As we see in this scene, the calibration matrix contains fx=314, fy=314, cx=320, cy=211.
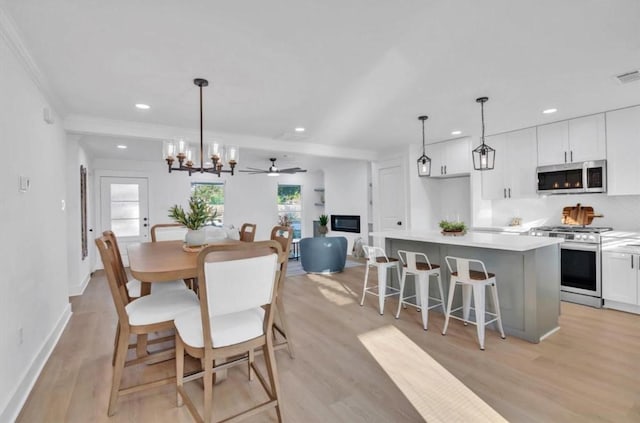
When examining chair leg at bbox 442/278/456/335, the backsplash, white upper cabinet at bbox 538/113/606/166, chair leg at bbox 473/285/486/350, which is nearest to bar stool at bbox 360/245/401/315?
chair leg at bbox 442/278/456/335

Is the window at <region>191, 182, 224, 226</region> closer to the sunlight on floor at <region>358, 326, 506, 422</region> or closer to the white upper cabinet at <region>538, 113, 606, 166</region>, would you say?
the sunlight on floor at <region>358, 326, 506, 422</region>

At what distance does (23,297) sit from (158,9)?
7.23 feet

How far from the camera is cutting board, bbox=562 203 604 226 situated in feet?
13.9

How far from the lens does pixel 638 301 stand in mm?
3506

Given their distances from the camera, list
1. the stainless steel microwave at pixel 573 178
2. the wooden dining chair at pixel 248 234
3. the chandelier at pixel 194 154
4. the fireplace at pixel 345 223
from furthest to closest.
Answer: the fireplace at pixel 345 223 < the stainless steel microwave at pixel 573 178 < the wooden dining chair at pixel 248 234 < the chandelier at pixel 194 154

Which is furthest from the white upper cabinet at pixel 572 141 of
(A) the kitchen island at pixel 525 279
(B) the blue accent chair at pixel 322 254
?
(B) the blue accent chair at pixel 322 254

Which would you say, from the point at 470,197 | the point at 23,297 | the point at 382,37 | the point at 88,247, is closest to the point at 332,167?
the point at 470,197

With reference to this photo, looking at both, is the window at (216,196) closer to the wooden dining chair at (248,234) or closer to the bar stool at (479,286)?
the wooden dining chair at (248,234)

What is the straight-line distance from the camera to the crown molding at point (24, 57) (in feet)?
6.23

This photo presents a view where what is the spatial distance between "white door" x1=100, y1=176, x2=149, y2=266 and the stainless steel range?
24.9 feet

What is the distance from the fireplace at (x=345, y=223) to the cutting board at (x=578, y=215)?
4132 mm

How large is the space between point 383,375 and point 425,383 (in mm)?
300

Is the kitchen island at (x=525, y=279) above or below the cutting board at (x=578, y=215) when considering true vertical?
below

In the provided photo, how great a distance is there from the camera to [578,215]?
4.32 m
